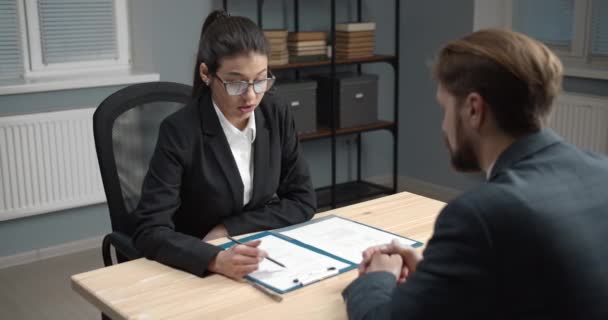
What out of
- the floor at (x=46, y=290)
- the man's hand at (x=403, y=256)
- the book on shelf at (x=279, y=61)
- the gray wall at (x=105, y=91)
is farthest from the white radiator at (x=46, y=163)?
the man's hand at (x=403, y=256)

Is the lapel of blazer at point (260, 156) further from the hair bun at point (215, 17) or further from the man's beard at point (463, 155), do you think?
the man's beard at point (463, 155)

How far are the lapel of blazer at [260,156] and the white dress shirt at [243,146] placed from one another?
2cm

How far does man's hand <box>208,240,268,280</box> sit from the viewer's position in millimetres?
1427

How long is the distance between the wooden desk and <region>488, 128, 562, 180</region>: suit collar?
0.42 meters

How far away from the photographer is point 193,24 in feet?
12.5

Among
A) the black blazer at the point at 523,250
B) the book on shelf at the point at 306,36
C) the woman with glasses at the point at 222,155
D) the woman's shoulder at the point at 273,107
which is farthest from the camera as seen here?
the book on shelf at the point at 306,36

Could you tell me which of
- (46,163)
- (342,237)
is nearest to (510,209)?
(342,237)

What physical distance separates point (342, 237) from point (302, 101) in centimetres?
235

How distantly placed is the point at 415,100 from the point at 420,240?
125 inches

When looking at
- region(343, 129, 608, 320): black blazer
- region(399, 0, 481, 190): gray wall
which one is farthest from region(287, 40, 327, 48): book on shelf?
region(343, 129, 608, 320): black blazer

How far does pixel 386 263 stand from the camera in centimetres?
135

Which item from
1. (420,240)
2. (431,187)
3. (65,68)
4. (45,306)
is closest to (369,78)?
(431,187)

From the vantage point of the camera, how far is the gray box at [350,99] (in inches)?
163

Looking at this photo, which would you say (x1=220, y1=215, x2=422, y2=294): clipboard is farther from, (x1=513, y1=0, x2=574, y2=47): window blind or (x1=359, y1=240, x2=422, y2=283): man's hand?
(x1=513, y1=0, x2=574, y2=47): window blind
